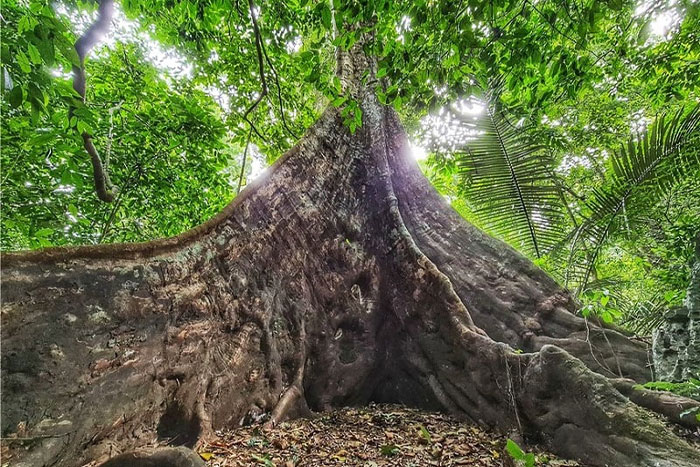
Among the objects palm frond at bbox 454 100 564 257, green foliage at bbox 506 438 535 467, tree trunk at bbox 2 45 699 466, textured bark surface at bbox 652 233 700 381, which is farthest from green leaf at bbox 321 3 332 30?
palm frond at bbox 454 100 564 257

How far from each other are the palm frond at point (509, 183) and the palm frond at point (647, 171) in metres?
1.26

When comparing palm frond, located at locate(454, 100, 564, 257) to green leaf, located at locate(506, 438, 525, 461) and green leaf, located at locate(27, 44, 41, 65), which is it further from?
green leaf, located at locate(27, 44, 41, 65)

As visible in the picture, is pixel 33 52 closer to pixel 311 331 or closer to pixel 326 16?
pixel 326 16

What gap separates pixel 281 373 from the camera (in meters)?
2.82

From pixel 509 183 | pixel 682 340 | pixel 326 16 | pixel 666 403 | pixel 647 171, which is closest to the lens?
pixel 326 16

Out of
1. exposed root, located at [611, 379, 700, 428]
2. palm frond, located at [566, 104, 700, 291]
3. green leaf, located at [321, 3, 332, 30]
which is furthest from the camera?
palm frond, located at [566, 104, 700, 291]

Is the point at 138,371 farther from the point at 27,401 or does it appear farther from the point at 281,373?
the point at 281,373

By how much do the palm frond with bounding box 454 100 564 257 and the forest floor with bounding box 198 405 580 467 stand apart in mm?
3107

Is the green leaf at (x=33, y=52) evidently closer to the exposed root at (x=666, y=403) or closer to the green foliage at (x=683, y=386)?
the green foliage at (x=683, y=386)

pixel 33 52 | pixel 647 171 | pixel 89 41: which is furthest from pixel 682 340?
pixel 89 41

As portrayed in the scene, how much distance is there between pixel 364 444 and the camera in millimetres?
2465

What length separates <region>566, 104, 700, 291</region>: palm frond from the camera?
2.94 meters

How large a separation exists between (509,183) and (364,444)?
4.12 meters

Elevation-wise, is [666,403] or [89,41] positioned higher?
[89,41]
